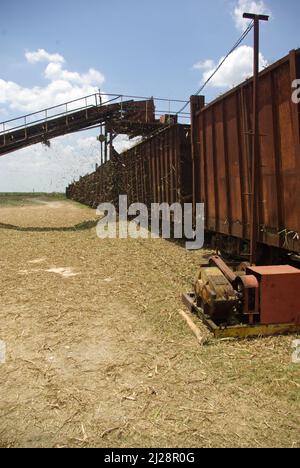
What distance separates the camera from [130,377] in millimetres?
3758

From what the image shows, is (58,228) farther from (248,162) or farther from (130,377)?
(130,377)

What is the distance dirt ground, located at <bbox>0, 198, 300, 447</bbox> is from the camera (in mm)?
2932

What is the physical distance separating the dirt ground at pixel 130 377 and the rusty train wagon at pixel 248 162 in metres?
1.69

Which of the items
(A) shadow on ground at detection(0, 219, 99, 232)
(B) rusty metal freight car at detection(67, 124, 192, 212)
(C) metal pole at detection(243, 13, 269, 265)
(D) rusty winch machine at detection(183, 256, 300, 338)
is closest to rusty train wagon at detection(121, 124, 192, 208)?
(B) rusty metal freight car at detection(67, 124, 192, 212)

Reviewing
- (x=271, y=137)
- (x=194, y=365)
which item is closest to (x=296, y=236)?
(x=271, y=137)

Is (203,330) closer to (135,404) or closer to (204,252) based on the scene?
(135,404)

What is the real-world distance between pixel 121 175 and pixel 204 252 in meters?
9.89

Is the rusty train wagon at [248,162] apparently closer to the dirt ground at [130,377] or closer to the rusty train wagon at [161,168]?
the rusty train wagon at [161,168]

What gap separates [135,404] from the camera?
3297mm

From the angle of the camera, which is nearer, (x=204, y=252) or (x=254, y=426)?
(x=254, y=426)
